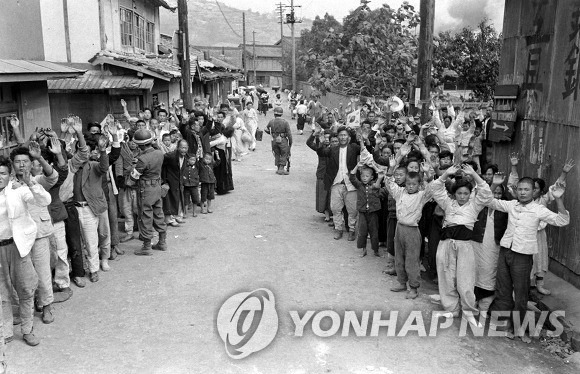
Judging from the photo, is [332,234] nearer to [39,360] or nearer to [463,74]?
[39,360]

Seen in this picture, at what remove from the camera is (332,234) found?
8.82 meters

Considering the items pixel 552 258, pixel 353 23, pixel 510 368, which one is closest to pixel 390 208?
pixel 552 258

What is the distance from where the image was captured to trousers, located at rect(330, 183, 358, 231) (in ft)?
27.7

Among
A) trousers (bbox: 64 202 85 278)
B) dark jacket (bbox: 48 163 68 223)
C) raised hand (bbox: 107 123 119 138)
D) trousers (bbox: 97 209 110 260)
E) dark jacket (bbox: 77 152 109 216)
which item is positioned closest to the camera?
dark jacket (bbox: 48 163 68 223)

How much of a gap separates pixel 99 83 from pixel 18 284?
918 cm

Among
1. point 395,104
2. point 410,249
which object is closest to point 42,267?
point 410,249

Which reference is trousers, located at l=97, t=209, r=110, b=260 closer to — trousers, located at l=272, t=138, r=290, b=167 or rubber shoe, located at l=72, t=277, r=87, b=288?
rubber shoe, located at l=72, t=277, r=87, b=288

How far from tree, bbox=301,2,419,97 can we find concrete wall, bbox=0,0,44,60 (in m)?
9.19

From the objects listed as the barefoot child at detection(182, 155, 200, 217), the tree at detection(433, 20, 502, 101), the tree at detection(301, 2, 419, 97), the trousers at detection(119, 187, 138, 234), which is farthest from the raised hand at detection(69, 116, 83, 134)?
the tree at detection(433, 20, 502, 101)

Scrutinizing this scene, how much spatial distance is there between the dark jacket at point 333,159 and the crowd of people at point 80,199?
2.36 m

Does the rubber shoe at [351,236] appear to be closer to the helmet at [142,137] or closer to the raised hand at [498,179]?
the raised hand at [498,179]

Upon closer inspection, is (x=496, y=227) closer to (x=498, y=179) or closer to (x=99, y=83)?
(x=498, y=179)

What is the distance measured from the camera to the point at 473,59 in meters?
20.3

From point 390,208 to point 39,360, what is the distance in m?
4.32
